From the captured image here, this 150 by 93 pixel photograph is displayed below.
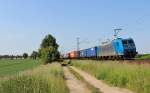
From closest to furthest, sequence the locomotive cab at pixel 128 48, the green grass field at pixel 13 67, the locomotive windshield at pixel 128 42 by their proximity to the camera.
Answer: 1. the locomotive cab at pixel 128 48
2. the locomotive windshield at pixel 128 42
3. the green grass field at pixel 13 67

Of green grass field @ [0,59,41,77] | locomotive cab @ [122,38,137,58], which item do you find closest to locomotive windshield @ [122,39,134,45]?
locomotive cab @ [122,38,137,58]

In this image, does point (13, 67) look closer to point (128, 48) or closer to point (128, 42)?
point (128, 42)

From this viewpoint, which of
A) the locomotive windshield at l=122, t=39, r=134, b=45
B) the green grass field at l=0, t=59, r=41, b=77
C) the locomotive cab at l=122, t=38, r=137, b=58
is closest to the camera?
the locomotive cab at l=122, t=38, r=137, b=58

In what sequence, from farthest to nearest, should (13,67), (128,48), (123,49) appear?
(13,67) < (128,48) < (123,49)

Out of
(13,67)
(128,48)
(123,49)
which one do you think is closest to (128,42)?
(128,48)

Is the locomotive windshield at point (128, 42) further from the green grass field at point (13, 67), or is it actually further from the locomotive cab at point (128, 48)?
the green grass field at point (13, 67)

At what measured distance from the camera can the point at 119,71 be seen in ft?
91.2

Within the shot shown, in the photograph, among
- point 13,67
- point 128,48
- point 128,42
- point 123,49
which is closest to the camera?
point 123,49

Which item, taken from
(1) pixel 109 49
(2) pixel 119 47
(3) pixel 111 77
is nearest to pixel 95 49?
(1) pixel 109 49

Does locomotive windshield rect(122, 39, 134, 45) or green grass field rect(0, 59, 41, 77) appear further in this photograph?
green grass field rect(0, 59, 41, 77)

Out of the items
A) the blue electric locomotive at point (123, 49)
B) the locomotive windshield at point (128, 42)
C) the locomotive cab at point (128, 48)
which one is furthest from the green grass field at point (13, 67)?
the locomotive windshield at point (128, 42)

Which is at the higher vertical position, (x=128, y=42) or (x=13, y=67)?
(x=128, y=42)

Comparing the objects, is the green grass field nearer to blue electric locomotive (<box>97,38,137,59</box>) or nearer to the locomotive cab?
blue electric locomotive (<box>97,38,137,59</box>)

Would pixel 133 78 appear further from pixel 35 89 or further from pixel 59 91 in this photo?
pixel 35 89
